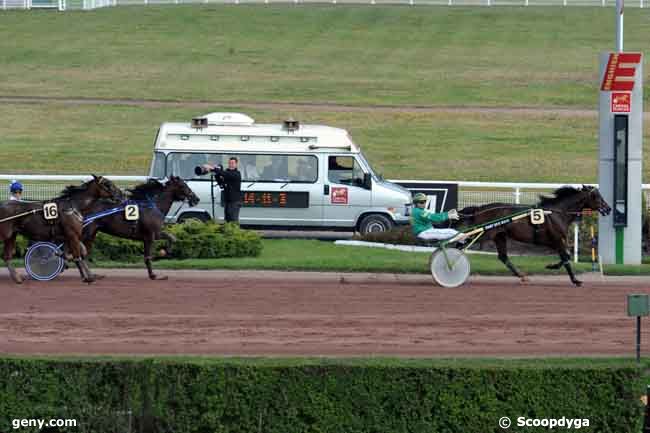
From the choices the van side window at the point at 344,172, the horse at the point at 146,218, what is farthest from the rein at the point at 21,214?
the van side window at the point at 344,172

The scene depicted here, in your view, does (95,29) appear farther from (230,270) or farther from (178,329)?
(178,329)

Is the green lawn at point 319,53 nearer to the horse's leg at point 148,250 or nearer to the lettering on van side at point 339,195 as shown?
the lettering on van side at point 339,195

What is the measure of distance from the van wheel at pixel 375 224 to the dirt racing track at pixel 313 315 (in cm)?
442

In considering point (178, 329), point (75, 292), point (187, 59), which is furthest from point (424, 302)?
point (187, 59)

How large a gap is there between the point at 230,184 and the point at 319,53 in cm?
2914

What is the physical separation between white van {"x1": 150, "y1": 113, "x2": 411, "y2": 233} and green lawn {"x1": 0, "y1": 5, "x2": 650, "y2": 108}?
18388 mm

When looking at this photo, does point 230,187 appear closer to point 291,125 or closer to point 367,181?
point 291,125

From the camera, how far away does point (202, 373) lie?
1043 cm

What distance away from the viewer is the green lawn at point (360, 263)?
19.1 m

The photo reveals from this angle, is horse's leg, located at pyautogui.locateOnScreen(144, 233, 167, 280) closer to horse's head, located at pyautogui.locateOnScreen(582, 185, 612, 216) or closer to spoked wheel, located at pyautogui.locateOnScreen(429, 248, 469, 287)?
spoked wheel, located at pyautogui.locateOnScreen(429, 248, 469, 287)

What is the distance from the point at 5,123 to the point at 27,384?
29.5 m

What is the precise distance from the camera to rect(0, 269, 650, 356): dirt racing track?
45.6 ft

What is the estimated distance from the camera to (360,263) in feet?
63.5

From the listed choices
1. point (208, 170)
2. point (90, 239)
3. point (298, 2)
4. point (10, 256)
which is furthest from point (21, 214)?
point (298, 2)
